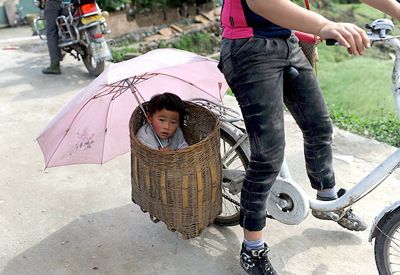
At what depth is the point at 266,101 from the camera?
2.21m

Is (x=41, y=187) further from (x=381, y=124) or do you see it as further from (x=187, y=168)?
(x=381, y=124)

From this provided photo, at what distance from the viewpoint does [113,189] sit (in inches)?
139

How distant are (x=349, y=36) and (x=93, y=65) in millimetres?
4708

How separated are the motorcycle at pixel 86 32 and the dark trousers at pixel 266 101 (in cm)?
375

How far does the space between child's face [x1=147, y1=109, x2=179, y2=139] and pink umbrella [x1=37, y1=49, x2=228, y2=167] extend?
0.22 m

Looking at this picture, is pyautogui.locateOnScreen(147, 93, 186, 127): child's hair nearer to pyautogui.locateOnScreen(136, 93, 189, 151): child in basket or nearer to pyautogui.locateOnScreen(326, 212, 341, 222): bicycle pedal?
pyautogui.locateOnScreen(136, 93, 189, 151): child in basket

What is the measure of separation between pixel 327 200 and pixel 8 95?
3.98 m

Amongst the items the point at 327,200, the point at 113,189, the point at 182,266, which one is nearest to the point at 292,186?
→ the point at 327,200

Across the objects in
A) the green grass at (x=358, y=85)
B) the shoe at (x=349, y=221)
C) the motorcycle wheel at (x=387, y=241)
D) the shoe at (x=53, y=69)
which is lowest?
the green grass at (x=358, y=85)

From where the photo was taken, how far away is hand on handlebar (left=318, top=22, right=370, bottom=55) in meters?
1.82

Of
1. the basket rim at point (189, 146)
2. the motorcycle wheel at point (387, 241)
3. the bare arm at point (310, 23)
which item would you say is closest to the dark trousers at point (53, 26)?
the basket rim at point (189, 146)

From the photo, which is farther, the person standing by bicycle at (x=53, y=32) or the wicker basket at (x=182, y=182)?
the person standing by bicycle at (x=53, y=32)

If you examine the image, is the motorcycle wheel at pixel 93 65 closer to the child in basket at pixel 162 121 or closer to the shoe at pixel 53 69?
the shoe at pixel 53 69

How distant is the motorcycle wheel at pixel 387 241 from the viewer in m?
2.20
